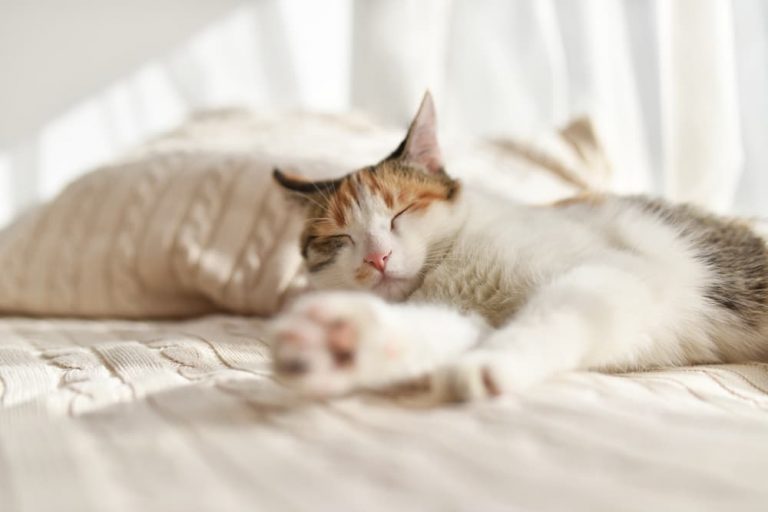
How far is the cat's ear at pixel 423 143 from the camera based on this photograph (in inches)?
42.9

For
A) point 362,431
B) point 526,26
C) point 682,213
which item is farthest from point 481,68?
point 362,431

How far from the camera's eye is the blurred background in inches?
58.7

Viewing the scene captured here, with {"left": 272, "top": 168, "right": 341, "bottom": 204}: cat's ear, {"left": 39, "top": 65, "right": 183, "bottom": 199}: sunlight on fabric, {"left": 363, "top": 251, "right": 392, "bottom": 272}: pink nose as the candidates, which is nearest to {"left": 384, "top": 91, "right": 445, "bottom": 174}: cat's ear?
{"left": 272, "top": 168, "right": 341, "bottom": 204}: cat's ear

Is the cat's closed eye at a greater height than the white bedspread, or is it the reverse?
the cat's closed eye

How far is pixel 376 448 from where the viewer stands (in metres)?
0.51

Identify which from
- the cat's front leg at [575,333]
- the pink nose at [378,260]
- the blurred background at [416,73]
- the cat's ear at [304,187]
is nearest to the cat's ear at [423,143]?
the cat's ear at [304,187]

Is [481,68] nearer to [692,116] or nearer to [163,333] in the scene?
[692,116]

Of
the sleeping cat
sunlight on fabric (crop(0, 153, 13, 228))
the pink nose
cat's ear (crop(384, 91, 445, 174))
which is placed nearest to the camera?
the sleeping cat

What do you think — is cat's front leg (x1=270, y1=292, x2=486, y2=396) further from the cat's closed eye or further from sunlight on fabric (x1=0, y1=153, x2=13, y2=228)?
sunlight on fabric (x1=0, y1=153, x2=13, y2=228)

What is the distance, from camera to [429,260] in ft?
3.22

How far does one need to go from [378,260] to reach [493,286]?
0.17 meters

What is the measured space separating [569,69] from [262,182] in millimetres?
1010

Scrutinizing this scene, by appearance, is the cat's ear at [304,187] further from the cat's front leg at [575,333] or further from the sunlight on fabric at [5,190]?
the sunlight on fabric at [5,190]

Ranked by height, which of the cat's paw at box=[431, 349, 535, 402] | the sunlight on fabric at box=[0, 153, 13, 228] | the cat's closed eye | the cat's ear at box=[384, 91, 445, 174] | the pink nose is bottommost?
the sunlight on fabric at box=[0, 153, 13, 228]
